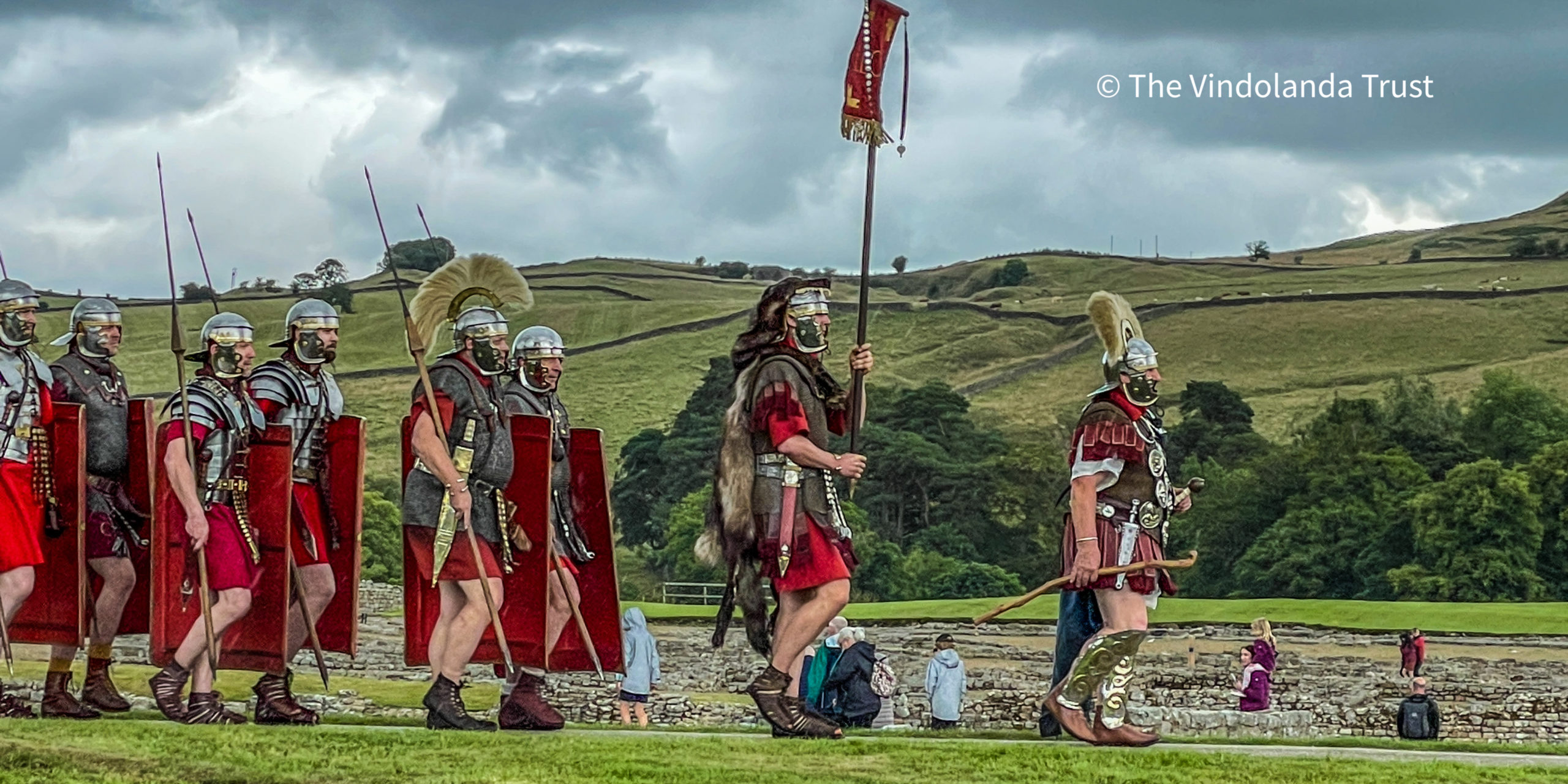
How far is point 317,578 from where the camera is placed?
46.8 ft

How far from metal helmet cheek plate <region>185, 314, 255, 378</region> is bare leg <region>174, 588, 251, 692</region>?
138 centimetres

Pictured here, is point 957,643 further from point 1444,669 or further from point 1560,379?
point 1560,379

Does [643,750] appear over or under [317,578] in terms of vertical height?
under

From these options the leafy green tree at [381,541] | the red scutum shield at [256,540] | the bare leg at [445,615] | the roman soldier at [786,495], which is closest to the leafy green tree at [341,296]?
the leafy green tree at [381,541]

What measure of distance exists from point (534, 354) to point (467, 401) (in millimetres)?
776

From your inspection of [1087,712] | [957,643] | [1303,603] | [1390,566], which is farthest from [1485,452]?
[1087,712]

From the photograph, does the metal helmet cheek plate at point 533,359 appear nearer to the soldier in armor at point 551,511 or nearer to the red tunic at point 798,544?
the soldier in armor at point 551,511

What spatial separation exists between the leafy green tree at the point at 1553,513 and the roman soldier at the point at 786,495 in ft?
197

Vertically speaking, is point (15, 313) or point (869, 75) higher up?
point (869, 75)

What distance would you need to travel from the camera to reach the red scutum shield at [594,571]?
14.6 m

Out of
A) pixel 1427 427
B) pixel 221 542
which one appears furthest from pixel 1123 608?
pixel 1427 427

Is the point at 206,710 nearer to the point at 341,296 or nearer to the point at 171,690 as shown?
the point at 171,690

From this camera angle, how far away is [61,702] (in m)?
14.5

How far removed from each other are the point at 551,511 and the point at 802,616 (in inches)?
82.3
